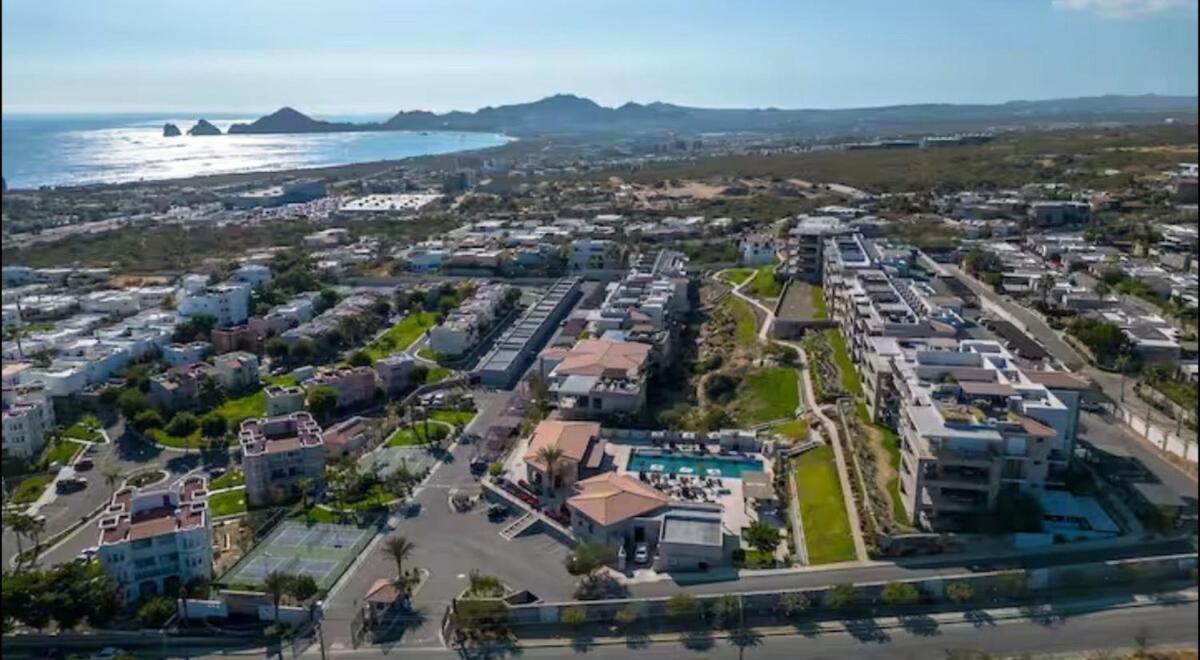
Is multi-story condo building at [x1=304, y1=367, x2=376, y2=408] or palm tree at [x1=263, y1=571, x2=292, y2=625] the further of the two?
multi-story condo building at [x1=304, y1=367, x2=376, y2=408]

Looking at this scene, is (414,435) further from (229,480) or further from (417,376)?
(229,480)

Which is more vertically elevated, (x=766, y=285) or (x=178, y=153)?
(x=178, y=153)

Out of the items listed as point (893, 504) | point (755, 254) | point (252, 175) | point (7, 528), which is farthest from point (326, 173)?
point (893, 504)

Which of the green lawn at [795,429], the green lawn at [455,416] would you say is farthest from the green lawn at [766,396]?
the green lawn at [455,416]

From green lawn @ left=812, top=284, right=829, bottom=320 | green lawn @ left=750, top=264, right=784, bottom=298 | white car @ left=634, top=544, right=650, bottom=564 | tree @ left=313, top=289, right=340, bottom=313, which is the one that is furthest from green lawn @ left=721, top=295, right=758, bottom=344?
tree @ left=313, top=289, right=340, bottom=313

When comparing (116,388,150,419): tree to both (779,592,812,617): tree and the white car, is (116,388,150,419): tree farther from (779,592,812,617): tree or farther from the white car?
(779,592,812,617): tree

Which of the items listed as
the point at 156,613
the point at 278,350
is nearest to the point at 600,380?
the point at 156,613
